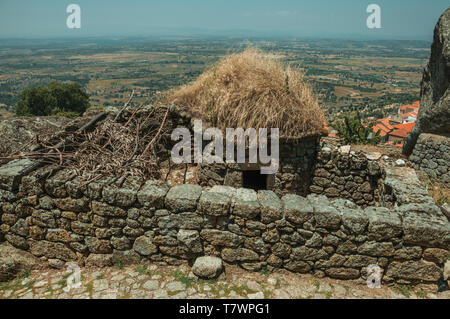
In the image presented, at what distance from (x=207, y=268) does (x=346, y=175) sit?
4.24 metres

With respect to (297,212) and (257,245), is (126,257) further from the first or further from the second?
(297,212)

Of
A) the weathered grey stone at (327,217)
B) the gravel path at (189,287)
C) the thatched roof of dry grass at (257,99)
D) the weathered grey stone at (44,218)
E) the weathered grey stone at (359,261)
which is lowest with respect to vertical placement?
the gravel path at (189,287)

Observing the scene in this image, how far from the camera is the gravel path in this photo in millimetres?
3477

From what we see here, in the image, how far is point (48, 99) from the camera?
83.8 feet

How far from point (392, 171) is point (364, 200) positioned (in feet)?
4.30

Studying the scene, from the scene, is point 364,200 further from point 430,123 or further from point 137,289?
point 137,289

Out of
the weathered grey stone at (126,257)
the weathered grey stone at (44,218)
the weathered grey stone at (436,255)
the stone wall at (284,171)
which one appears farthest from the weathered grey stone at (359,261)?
the weathered grey stone at (44,218)

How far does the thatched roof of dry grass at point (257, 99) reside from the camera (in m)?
5.32

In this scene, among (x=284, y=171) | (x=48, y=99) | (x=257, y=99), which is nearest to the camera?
(x=257, y=99)

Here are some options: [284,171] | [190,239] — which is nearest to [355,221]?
[190,239]

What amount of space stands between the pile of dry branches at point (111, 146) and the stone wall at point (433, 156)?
743cm

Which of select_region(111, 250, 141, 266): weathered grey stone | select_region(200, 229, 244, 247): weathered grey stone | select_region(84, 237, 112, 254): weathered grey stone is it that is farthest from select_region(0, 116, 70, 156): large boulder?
select_region(200, 229, 244, 247): weathered grey stone

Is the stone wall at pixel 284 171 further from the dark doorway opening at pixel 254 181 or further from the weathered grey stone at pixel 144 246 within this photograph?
the weathered grey stone at pixel 144 246

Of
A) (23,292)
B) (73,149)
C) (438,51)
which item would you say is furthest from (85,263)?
(438,51)
